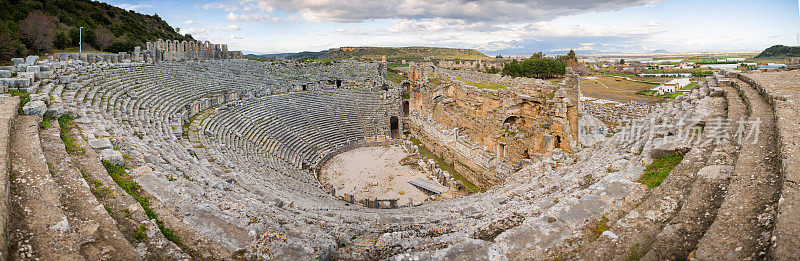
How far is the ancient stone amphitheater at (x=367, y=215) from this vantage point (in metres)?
3.46

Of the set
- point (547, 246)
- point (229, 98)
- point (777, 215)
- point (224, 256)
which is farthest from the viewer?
point (229, 98)

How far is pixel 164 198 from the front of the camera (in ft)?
17.5

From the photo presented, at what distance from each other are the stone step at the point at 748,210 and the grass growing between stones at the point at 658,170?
40.7 inches

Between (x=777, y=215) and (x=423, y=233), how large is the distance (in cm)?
377

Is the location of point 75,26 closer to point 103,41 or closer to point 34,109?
point 103,41

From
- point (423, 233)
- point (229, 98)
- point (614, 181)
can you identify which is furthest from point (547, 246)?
point (229, 98)

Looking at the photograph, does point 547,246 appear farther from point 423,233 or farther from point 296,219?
point 296,219

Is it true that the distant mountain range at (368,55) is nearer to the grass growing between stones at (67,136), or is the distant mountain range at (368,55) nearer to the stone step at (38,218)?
the grass growing between stones at (67,136)

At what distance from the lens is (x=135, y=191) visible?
5441mm

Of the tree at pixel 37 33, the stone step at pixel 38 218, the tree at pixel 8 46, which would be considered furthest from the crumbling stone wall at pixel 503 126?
the tree at pixel 37 33

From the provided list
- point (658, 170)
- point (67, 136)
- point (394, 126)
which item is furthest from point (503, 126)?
point (67, 136)

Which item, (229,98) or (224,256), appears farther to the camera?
(229,98)

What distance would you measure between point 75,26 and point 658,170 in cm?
3980

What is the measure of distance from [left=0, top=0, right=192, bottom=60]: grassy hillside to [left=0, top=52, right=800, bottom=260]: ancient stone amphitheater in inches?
443
